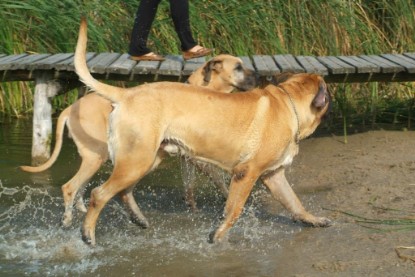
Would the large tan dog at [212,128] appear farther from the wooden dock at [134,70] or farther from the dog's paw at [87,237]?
the wooden dock at [134,70]

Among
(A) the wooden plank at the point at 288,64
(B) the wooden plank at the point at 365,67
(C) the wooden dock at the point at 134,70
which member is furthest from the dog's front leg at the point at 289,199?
(B) the wooden plank at the point at 365,67

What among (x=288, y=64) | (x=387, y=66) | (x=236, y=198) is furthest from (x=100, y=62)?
(x=236, y=198)

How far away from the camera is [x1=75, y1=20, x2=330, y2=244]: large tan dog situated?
18.8ft

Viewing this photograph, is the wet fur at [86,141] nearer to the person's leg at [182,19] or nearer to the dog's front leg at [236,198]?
the dog's front leg at [236,198]

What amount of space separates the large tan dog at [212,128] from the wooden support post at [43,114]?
319 cm

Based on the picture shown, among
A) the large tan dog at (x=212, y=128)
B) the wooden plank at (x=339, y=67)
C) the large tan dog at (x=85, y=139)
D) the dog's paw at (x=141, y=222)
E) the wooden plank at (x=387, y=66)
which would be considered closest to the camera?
the large tan dog at (x=212, y=128)

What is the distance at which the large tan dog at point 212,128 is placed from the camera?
18.8 ft

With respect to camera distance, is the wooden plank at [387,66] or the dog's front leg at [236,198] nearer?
the dog's front leg at [236,198]

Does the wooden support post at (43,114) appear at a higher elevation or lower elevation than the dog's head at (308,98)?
lower

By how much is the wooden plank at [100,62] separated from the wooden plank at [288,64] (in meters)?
1.80

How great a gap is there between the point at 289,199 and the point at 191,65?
109 inches

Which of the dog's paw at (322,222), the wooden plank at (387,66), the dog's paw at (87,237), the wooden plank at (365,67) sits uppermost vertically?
the wooden plank at (365,67)

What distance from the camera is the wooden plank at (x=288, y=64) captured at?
335 inches

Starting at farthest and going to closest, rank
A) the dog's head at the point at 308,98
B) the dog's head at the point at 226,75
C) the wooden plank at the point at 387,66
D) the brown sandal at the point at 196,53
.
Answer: the brown sandal at the point at 196,53 → the wooden plank at the point at 387,66 → the dog's head at the point at 226,75 → the dog's head at the point at 308,98
